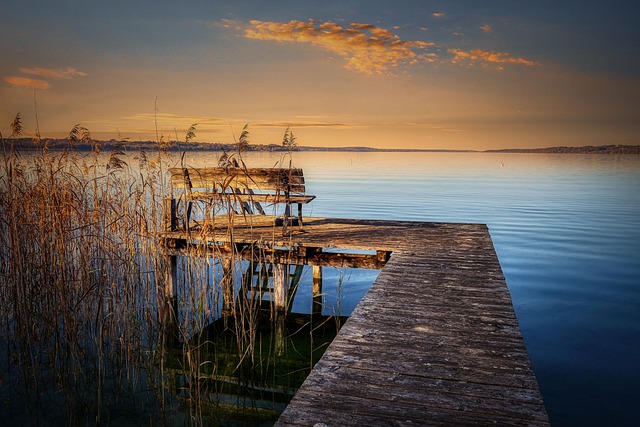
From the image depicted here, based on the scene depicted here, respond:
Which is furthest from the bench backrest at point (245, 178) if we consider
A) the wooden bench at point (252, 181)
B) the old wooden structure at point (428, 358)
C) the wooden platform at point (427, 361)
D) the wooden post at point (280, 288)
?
the wooden platform at point (427, 361)

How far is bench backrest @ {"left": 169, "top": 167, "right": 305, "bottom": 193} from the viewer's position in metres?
7.40

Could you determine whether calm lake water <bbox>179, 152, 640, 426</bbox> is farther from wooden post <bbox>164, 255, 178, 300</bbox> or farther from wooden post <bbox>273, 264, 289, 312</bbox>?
wooden post <bbox>273, 264, 289, 312</bbox>

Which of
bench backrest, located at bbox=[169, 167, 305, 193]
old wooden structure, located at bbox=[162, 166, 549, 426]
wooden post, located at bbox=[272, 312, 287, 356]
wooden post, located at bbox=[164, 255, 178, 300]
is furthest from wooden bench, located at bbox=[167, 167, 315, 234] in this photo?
wooden post, located at bbox=[272, 312, 287, 356]

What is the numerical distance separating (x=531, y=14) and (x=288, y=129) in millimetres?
32787

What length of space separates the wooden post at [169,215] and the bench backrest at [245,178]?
0.48 m

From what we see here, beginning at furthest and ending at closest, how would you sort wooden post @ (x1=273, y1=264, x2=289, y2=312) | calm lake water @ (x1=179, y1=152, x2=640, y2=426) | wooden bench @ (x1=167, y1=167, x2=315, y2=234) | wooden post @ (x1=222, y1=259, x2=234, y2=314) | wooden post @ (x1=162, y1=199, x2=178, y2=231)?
1. wooden post @ (x1=273, y1=264, x2=289, y2=312)
2. wooden post @ (x1=162, y1=199, x2=178, y2=231)
3. wooden bench @ (x1=167, y1=167, x2=315, y2=234)
4. calm lake water @ (x1=179, y1=152, x2=640, y2=426)
5. wooden post @ (x1=222, y1=259, x2=234, y2=314)

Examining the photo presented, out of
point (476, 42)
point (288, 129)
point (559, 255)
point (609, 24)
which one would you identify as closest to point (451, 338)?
point (288, 129)

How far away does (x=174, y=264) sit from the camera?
8758mm

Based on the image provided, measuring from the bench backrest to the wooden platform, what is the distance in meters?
2.23

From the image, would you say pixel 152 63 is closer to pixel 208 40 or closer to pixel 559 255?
pixel 208 40

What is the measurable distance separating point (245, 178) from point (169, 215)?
5.46 ft

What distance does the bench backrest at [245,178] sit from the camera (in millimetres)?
7398

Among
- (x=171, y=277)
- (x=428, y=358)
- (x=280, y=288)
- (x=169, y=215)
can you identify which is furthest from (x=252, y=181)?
(x=428, y=358)

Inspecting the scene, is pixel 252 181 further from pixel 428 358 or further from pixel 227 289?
pixel 428 358
